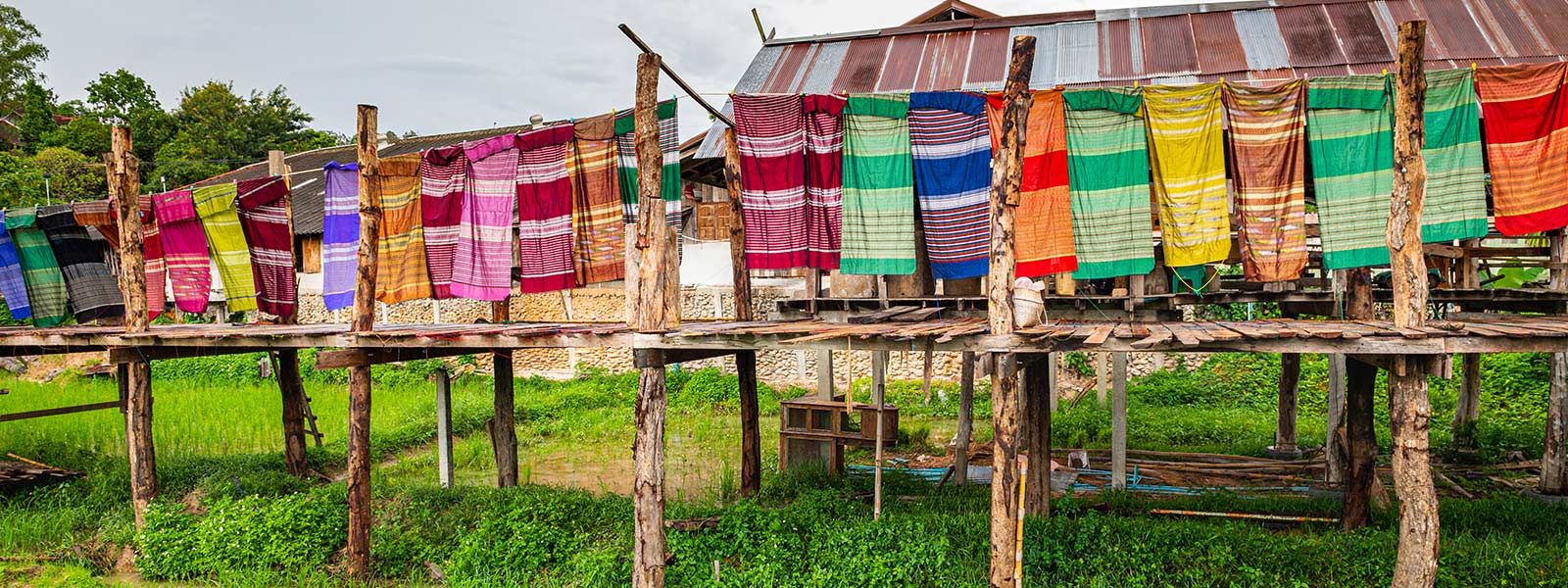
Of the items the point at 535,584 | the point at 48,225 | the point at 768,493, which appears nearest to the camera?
the point at 535,584

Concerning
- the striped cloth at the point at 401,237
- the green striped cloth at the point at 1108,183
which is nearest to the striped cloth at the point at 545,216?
the striped cloth at the point at 401,237

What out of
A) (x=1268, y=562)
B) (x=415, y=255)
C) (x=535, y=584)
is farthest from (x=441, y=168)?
(x=1268, y=562)

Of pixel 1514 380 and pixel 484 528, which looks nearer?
pixel 484 528

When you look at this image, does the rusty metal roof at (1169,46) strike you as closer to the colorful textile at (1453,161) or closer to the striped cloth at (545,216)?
the striped cloth at (545,216)

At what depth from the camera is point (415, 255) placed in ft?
30.1

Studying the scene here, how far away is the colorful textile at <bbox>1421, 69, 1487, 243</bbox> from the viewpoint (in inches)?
260

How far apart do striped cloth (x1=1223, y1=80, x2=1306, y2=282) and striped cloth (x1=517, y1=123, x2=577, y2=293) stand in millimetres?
6051

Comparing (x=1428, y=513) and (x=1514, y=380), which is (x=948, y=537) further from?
(x=1514, y=380)

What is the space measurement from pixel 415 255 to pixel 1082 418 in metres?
10.3

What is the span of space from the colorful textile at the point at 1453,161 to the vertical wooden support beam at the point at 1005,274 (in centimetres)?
327

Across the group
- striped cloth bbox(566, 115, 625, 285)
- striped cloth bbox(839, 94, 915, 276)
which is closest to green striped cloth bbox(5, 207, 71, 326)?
striped cloth bbox(566, 115, 625, 285)

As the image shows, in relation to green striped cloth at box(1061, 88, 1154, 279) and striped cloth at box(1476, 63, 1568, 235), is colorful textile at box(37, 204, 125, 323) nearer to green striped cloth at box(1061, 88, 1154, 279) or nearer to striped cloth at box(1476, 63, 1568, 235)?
green striped cloth at box(1061, 88, 1154, 279)

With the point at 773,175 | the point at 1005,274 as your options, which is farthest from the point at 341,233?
the point at 1005,274

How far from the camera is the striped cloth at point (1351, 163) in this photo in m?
6.72
